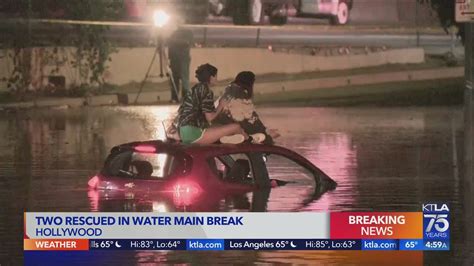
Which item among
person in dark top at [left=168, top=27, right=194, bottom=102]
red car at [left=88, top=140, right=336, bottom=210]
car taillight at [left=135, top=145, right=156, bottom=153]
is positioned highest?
person in dark top at [left=168, top=27, right=194, bottom=102]

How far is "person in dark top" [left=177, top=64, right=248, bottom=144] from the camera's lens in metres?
16.5

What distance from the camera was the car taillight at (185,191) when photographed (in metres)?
15.2

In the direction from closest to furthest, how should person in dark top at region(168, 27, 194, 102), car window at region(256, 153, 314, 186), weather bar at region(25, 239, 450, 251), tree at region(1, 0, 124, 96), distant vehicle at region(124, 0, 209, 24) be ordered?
1. weather bar at region(25, 239, 450, 251)
2. car window at region(256, 153, 314, 186)
3. person in dark top at region(168, 27, 194, 102)
4. tree at region(1, 0, 124, 96)
5. distant vehicle at region(124, 0, 209, 24)

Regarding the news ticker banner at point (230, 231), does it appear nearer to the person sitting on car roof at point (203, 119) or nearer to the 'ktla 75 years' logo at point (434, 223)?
the 'ktla 75 years' logo at point (434, 223)

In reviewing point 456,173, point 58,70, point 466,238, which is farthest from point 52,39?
point 466,238

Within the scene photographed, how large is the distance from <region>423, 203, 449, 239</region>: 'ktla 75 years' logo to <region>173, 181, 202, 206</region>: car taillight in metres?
3.57

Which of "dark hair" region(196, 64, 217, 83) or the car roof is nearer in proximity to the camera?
the car roof

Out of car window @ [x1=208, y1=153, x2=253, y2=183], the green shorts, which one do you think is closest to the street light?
the green shorts

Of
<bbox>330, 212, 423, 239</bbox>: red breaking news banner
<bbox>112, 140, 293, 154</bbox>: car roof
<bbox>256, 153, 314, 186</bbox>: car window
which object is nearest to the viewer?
<bbox>330, 212, 423, 239</bbox>: red breaking news banner

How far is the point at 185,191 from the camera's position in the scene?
50.3 ft

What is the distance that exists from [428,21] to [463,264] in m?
34.8

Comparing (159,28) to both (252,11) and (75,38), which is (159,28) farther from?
(252,11)

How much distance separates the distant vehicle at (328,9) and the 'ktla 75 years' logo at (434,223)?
30.9m

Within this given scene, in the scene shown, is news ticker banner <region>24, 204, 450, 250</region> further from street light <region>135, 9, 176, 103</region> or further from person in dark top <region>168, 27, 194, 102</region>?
street light <region>135, 9, 176, 103</region>
